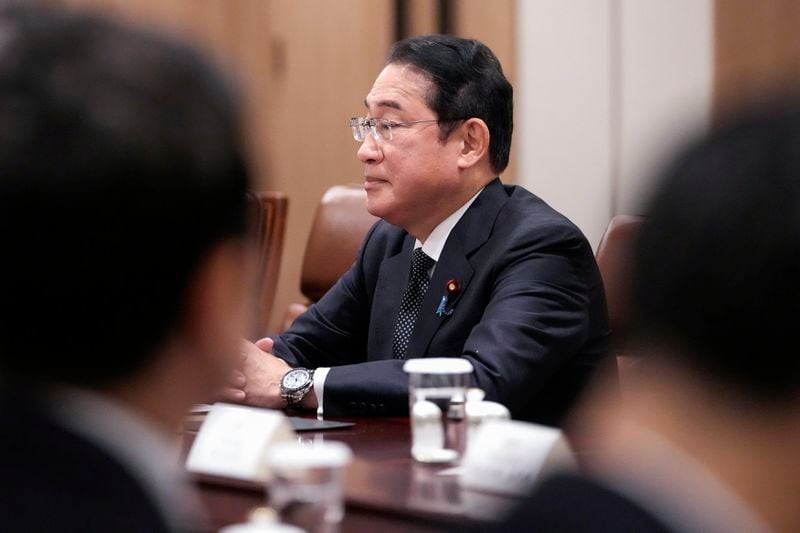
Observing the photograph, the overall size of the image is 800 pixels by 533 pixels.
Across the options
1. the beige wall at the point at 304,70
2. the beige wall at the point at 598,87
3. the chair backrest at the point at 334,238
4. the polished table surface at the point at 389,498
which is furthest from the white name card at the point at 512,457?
the beige wall at the point at 304,70

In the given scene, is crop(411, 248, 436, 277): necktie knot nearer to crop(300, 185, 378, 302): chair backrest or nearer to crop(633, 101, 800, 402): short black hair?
crop(300, 185, 378, 302): chair backrest

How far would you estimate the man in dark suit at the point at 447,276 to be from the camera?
267 cm

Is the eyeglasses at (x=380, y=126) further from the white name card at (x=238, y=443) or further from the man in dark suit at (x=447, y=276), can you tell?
the white name card at (x=238, y=443)

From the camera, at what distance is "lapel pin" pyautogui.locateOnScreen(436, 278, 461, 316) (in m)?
2.92

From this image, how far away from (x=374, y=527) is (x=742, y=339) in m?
0.76

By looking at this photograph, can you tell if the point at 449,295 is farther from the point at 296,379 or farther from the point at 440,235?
the point at 296,379

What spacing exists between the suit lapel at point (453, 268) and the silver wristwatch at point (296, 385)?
1.14 feet

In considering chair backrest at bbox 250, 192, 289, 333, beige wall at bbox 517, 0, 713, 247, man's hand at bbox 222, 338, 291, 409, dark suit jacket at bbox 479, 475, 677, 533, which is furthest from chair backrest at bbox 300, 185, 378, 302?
dark suit jacket at bbox 479, 475, 677, 533

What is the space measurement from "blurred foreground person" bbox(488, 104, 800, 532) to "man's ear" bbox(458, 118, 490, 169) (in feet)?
7.49

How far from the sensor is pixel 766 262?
85 centimetres

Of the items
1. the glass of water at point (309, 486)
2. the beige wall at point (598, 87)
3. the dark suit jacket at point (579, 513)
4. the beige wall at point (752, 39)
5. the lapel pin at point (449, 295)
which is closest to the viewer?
the dark suit jacket at point (579, 513)

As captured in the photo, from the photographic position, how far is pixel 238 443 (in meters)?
1.77

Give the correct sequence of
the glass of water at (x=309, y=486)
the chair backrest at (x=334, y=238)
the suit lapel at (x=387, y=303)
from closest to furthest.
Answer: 1. the glass of water at (x=309, y=486)
2. the suit lapel at (x=387, y=303)
3. the chair backrest at (x=334, y=238)

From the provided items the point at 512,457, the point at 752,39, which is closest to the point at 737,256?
the point at 512,457
